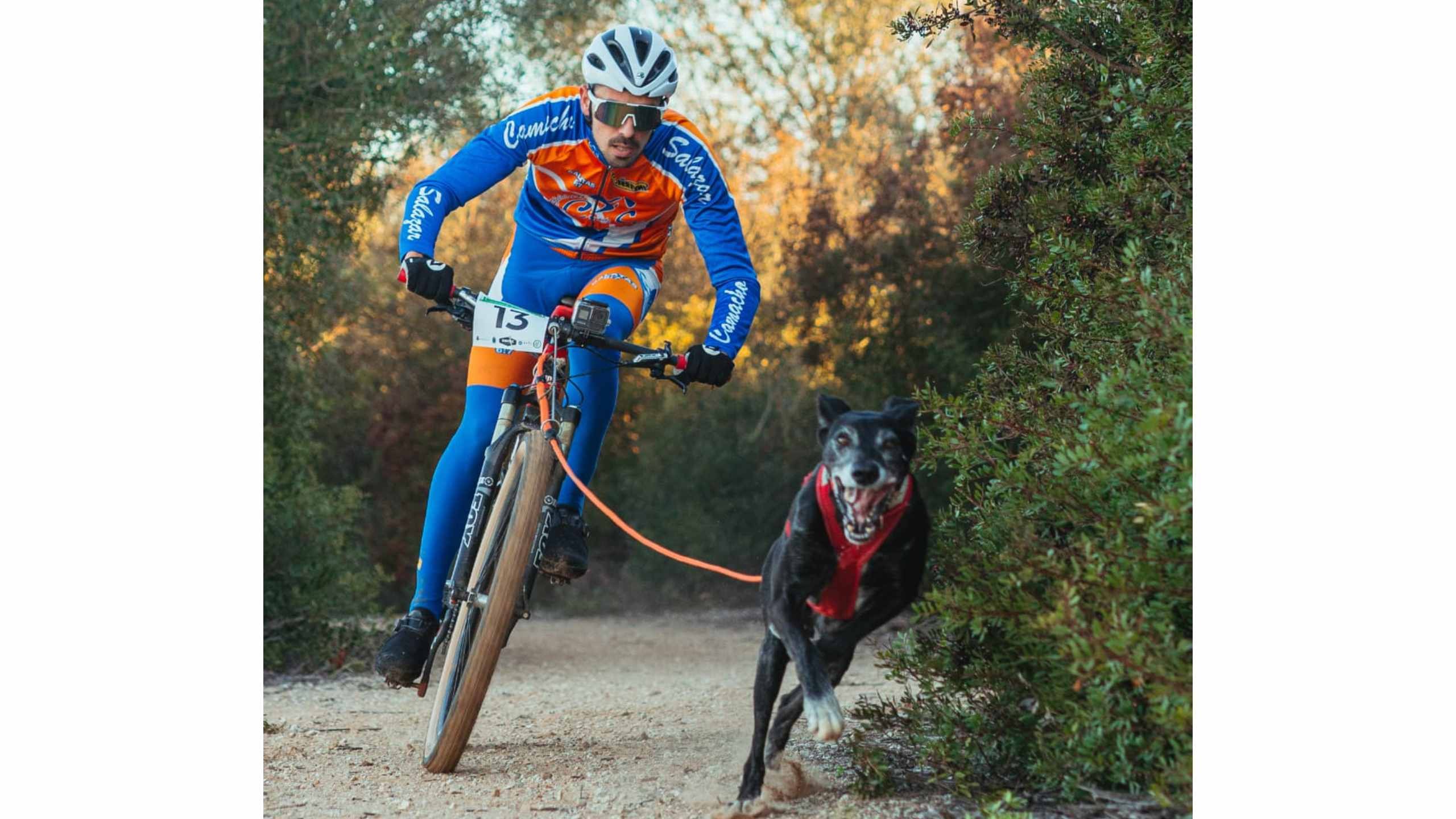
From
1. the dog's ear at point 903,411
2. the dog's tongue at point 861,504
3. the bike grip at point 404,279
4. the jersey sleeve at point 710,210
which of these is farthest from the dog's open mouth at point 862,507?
the bike grip at point 404,279

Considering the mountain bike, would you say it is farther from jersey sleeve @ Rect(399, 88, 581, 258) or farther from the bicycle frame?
jersey sleeve @ Rect(399, 88, 581, 258)

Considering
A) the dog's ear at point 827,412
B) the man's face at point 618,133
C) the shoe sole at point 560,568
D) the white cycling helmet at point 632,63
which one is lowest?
the shoe sole at point 560,568

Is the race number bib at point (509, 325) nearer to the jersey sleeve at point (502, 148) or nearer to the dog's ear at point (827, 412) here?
the jersey sleeve at point (502, 148)

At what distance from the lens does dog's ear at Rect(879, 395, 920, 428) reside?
3.05m

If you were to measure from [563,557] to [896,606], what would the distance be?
36.3 inches

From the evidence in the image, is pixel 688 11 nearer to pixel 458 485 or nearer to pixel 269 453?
pixel 269 453

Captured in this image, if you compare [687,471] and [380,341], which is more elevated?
[380,341]

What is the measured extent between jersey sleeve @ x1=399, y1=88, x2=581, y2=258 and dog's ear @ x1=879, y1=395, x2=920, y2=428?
1.32 metres

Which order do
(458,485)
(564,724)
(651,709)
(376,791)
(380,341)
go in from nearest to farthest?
(376,791), (458,485), (564,724), (651,709), (380,341)

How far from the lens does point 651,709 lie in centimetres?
517

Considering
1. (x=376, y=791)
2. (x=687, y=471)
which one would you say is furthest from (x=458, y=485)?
(x=687, y=471)

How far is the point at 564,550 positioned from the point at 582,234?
96 cm

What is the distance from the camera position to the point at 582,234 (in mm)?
3961

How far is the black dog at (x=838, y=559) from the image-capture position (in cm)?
291
